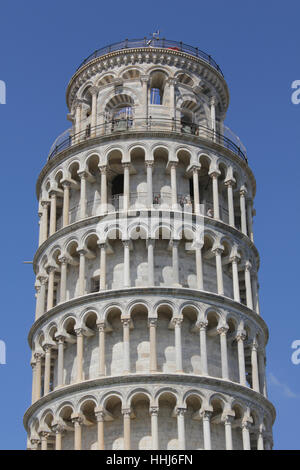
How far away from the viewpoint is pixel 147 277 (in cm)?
4916

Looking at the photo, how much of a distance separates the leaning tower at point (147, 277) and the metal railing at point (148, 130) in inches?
3.4

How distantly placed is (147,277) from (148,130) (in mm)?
8101

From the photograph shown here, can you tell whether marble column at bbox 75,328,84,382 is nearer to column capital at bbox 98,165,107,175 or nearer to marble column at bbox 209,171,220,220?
column capital at bbox 98,165,107,175

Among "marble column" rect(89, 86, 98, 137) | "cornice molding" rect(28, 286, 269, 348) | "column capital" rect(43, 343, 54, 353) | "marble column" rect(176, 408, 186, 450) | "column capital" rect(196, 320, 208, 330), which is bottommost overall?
"marble column" rect(176, 408, 186, 450)

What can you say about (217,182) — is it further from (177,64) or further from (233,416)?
(233,416)

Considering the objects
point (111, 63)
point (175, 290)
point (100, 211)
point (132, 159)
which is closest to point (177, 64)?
point (111, 63)

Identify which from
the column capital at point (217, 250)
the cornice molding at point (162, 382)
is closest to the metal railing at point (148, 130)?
the column capital at point (217, 250)

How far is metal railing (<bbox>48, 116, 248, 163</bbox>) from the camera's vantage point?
5378cm

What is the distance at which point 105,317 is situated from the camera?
157 feet

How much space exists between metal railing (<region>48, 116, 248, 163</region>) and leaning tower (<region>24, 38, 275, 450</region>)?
0.28ft

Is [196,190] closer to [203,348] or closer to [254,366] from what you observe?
[203,348]

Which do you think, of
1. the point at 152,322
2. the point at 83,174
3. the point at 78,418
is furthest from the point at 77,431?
the point at 83,174

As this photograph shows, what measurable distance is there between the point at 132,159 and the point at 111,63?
23.6 feet

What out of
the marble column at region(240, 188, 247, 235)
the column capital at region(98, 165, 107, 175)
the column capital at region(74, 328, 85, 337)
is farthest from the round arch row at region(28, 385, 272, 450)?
the column capital at region(98, 165, 107, 175)
